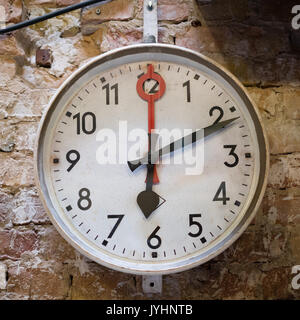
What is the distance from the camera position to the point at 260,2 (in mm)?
1118

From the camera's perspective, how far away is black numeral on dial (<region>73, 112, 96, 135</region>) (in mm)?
955

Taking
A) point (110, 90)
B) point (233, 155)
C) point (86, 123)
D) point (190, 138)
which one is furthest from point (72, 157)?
point (233, 155)

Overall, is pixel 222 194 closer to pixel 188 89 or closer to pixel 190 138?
pixel 190 138

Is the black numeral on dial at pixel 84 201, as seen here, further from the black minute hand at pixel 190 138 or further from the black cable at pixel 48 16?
the black cable at pixel 48 16

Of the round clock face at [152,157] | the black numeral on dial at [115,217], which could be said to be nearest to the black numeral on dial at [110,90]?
the round clock face at [152,157]

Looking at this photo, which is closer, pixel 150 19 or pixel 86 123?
pixel 86 123

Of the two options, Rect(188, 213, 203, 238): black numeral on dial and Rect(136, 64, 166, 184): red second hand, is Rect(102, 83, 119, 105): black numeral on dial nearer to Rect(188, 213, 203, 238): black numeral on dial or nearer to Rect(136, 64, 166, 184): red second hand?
Rect(136, 64, 166, 184): red second hand

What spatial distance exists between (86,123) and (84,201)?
0.19 m

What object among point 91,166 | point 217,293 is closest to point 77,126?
point 91,166

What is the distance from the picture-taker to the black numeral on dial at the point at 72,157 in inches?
37.2

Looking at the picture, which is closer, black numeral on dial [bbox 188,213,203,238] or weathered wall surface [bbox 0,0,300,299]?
black numeral on dial [bbox 188,213,203,238]

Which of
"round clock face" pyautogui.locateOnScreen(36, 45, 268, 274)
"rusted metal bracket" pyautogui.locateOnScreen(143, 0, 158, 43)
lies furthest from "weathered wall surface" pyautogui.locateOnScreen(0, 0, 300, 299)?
"round clock face" pyautogui.locateOnScreen(36, 45, 268, 274)

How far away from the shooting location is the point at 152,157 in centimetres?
95

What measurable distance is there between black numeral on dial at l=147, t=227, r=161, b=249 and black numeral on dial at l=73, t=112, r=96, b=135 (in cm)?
29
